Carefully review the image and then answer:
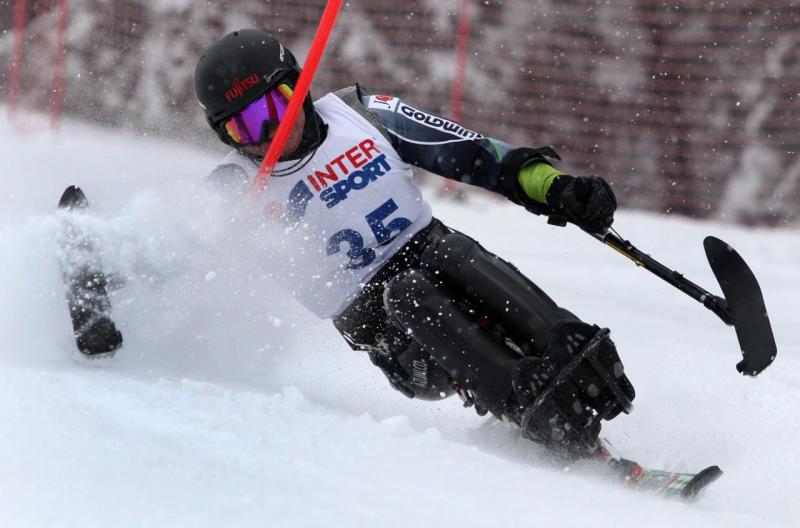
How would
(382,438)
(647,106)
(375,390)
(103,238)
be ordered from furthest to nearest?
(647,106)
(375,390)
(103,238)
(382,438)

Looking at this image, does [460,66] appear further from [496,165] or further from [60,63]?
[496,165]

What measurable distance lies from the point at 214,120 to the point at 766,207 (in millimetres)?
5514

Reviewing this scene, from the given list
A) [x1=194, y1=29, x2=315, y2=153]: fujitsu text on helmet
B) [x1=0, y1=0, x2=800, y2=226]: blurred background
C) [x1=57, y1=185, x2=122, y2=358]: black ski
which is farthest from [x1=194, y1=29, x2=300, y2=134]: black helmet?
[x1=0, y1=0, x2=800, y2=226]: blurred background

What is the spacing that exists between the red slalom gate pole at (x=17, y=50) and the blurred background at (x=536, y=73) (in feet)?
0.04

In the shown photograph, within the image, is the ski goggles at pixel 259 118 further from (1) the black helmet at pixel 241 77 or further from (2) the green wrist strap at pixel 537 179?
(2) the green wrist strap at pixel 537 179

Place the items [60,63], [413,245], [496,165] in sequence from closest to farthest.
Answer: [496,165]
[413,245]
[60,63]

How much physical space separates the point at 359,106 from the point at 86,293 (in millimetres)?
1079

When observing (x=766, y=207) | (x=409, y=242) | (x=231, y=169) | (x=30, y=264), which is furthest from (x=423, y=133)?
(x=766, y=207)

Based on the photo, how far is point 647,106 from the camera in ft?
26.2

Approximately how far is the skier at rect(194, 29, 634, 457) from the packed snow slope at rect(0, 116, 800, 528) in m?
0.17

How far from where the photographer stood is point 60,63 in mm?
8547

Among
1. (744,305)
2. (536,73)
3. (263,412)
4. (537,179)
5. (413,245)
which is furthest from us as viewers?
(536,73)

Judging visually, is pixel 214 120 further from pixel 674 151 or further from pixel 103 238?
pixel 674 151

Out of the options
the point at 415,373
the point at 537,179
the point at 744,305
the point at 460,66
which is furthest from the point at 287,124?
the point at 460,66
